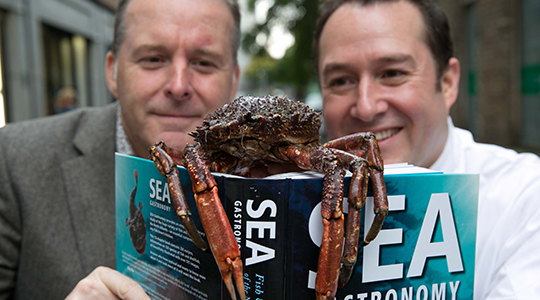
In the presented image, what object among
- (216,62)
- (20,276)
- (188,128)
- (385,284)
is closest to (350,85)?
(216,62)

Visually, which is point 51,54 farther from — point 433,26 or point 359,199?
point 359,199

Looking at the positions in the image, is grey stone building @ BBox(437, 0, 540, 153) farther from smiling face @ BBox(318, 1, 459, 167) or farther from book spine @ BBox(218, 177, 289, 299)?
book spine @ BBox(218, 177, 289, 299)

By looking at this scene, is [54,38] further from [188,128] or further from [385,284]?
[385,284]

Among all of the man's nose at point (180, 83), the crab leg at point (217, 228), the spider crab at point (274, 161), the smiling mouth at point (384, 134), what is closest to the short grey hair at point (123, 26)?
the man's nose at point (180, 83)

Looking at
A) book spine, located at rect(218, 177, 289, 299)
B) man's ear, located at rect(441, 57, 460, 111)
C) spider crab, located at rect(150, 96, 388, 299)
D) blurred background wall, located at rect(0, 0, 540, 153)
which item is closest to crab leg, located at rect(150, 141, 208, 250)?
spider crab, located at rect(150, 96, 388, 299)

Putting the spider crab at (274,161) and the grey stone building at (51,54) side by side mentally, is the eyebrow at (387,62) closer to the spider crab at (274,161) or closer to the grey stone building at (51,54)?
the spider crab at (274,161)

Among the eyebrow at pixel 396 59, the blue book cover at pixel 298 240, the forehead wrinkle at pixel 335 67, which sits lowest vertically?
the blue book cover at pixel 298 240

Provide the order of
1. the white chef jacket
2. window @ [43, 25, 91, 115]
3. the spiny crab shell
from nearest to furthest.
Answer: the spiny crab shell, the white chef jacket, window @ [43, 25, 91, 115]
